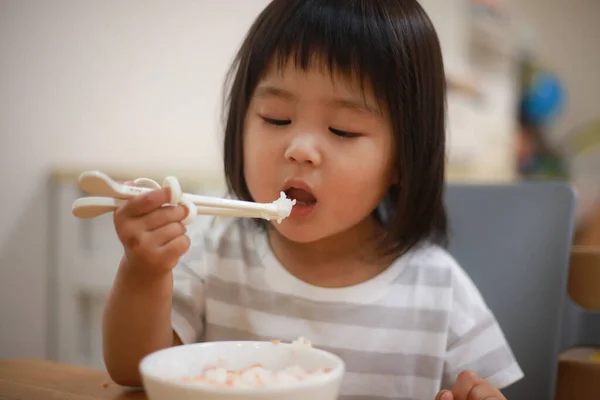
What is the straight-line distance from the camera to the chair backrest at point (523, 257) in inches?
36.7

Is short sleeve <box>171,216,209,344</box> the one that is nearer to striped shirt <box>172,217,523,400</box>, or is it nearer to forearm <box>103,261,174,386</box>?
striped shirt <box>172,217,523,400</box>

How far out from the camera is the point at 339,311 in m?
0.89

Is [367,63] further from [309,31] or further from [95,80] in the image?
[95,80]

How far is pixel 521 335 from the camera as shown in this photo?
37.8 inches

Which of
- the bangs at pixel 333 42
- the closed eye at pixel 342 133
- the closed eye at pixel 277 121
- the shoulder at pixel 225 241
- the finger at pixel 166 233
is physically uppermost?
the bangs at pixel 333 42

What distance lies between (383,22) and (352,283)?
14.3 inches

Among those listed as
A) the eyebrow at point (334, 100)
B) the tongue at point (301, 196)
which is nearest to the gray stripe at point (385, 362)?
Result: the tongue at point (301, 196)

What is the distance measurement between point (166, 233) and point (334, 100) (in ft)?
1.05

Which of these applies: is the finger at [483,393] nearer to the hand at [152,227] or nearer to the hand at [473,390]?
the hand at [473,390]

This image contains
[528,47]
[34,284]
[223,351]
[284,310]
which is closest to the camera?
[223,351]

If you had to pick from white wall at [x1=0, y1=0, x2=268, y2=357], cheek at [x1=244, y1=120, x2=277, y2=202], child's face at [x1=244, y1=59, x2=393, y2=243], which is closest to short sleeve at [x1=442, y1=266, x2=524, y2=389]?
child's face at [x1=244, y1=59, x2=393, y2=243]

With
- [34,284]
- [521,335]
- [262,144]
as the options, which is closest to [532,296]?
[521,335]

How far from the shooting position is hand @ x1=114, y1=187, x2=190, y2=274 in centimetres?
53

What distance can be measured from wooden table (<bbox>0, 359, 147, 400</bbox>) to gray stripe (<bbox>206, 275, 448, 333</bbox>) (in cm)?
24
